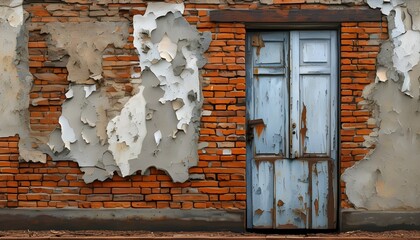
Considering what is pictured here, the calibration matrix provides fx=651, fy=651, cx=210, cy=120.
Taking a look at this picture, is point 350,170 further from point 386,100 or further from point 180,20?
point 180,20

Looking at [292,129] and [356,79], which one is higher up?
[356,79]

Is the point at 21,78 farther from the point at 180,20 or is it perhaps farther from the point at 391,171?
the point at 391,171

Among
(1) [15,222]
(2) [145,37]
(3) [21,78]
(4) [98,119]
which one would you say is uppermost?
(2) [145,37]

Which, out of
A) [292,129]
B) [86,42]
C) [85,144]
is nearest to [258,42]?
[292,129]

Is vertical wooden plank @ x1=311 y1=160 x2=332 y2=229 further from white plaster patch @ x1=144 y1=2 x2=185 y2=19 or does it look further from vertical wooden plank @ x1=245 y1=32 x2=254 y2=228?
white plaster patch @ x1=144 y1=2 x2=185 y2=19

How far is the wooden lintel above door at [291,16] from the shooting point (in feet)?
23.8

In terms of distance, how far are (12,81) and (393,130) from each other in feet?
14.2

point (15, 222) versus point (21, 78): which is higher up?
point (21, 78)

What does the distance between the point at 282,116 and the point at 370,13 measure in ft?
4.96

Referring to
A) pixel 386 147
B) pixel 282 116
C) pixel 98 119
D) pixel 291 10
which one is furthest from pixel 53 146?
pixel 386 147

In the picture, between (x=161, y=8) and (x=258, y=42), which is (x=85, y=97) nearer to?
(x=161, y=8)

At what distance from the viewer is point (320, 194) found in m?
7.46

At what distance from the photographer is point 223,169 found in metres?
7.31

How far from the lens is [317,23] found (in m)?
7.34
